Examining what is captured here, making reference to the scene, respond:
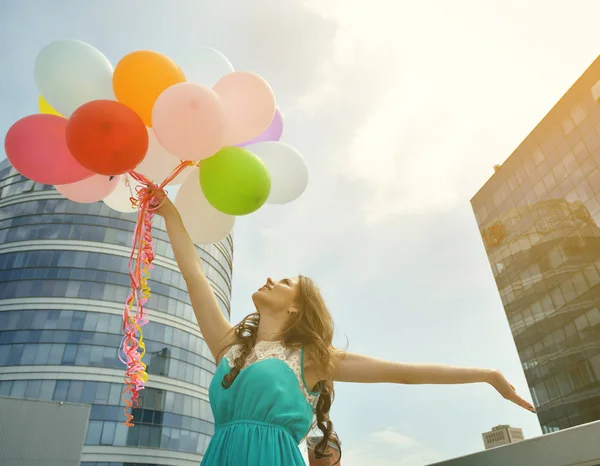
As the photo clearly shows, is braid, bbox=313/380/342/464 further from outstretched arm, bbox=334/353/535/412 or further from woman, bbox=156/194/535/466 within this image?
outstretched arm, bbox=334/353/535/412

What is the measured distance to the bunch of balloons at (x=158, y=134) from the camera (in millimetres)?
2496

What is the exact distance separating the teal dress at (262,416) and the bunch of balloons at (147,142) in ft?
2.04

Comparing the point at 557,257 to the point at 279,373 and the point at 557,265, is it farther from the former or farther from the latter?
the point at 279,373

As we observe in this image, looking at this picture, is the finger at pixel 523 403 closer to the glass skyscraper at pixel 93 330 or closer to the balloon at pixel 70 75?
the balloon at pixel 70 75

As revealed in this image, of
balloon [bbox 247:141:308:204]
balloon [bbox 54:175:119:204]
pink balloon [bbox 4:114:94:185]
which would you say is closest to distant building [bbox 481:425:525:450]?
balloon [bbox 247:141:308:204]

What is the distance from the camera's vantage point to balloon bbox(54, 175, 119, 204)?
312 centimetres

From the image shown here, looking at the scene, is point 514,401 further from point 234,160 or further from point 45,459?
point 45,459

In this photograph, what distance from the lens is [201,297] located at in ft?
8.19

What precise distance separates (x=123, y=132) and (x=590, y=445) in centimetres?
241

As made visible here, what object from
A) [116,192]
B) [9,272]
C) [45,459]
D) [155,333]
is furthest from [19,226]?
[116,192]

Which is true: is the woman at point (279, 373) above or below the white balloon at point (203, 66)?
below

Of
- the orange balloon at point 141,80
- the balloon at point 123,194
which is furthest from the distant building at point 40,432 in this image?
the orange balloon at point 141,80

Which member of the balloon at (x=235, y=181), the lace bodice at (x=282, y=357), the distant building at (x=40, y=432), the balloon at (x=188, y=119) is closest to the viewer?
the lace bodice at (x=282, y=357)

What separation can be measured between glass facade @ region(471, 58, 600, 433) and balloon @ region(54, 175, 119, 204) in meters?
26.9
